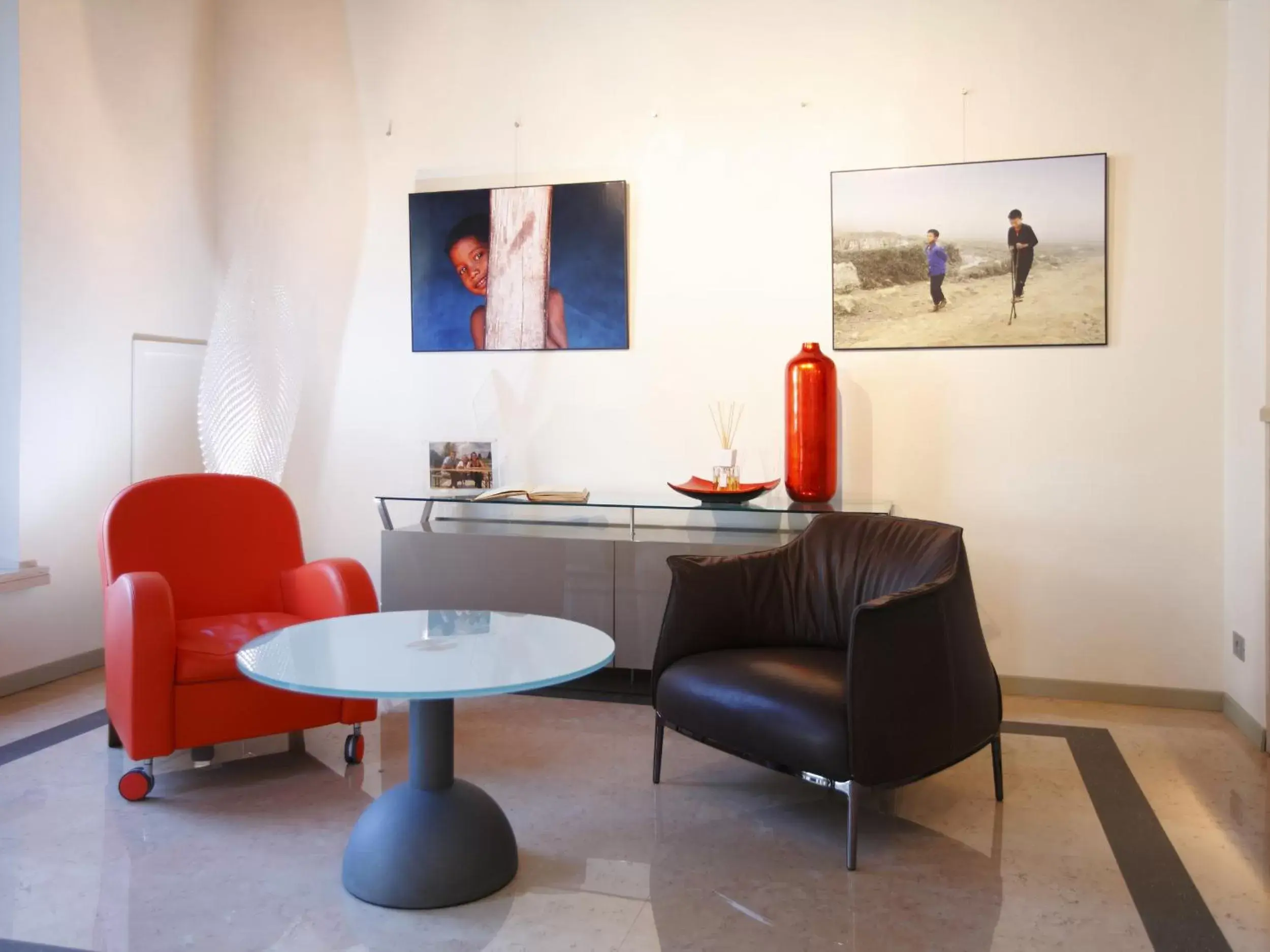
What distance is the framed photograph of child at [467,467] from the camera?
4629mm

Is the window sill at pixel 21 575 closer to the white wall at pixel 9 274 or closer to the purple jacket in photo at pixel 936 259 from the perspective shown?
the white wall at pixel 9 274

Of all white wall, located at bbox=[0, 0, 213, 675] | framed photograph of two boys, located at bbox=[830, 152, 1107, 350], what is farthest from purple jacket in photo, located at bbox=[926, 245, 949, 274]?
white wall, located at bbox=[0, 0, 213, 675]

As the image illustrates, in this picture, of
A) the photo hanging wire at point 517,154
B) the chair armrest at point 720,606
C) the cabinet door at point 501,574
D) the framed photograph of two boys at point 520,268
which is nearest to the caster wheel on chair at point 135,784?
the cabinet door at point 501,574

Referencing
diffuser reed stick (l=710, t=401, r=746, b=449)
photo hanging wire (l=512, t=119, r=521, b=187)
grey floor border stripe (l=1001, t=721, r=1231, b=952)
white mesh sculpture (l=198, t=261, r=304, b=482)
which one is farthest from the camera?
photo hanging wire (l=512, t=119, r=521, b=187)

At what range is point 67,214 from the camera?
430 cm

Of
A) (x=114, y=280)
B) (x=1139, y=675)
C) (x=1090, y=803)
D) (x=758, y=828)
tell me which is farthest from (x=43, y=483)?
(x=1139, y=675)

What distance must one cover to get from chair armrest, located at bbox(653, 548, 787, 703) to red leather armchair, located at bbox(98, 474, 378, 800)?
3.35 ft

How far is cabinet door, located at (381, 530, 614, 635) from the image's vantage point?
13.3 ft

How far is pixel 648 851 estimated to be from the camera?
257 cm

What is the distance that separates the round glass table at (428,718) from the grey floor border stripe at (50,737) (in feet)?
4.38

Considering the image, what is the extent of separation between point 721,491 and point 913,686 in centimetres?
152

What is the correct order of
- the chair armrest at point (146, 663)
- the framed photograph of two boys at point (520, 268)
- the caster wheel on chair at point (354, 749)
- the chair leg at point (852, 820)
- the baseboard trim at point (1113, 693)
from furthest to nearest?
the framed photograph of two boys at point (520, 268)
the baseboard trim at point (1113, 693)
the caster wheel on chair at point (354, 749)
the chair armrest at point (146, 663)
the chair leg at point (852, 820)

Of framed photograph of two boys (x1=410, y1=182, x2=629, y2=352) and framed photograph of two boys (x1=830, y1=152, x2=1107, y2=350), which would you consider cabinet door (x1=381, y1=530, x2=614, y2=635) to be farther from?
framed photograph of two boys (x1=830, y1=152, x2=1107, y2=350)

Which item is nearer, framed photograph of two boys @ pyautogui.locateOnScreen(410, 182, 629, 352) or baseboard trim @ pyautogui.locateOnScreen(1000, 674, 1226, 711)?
baseboard trim @ pyautogui.locateOnScreen(1000, 674, 1226, 711)
